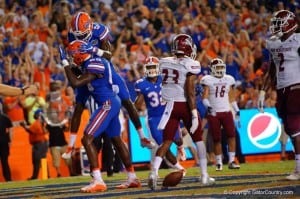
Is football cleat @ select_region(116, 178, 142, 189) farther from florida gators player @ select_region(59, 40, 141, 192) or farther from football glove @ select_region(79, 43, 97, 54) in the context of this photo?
football glove @ select_region(79, 43, 97, 54)

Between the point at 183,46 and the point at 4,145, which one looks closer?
the point at 183,46

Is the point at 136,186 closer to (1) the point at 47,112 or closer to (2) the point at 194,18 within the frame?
(1) the point at 47,112

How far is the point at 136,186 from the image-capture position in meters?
10.4

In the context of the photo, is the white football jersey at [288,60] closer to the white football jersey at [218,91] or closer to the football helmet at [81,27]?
the football helmet at [81,27]

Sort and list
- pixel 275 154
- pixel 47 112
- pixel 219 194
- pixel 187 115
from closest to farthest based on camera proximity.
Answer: pixel 219 194 → pixel 187 115 → pixel 47 112 → pixel 275 154

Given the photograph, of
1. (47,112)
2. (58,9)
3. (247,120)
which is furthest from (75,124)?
(58,9)

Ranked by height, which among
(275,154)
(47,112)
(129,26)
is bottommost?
(275,154)

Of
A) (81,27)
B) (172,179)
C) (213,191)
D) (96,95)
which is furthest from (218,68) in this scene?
(213,191)

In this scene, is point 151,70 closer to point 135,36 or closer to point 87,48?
point 87,48

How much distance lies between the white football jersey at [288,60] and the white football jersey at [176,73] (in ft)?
3.33

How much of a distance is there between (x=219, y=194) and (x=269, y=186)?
2.86ft

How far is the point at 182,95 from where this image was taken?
1034 centimetres

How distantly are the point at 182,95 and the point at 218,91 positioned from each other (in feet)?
15.0

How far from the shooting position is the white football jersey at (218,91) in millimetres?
14828
